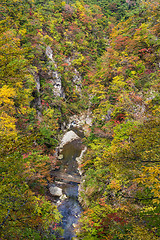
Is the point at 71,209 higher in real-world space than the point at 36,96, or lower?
lower

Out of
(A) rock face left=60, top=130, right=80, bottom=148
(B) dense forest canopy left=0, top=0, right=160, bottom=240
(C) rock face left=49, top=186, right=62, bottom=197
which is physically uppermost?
(B) dense forest canopy left=0, top=0, right=160, bottom=240

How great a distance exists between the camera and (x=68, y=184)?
40.7 ft

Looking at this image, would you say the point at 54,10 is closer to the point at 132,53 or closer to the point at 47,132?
the point at 132,53

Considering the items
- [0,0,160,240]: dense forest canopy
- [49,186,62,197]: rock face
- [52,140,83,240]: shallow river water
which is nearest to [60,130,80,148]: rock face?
[52,140,83,240]: shallow river water

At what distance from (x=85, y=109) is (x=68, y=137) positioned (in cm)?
697

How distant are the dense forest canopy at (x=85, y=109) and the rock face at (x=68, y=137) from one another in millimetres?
756

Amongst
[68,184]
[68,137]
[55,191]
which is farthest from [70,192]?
[68,137]

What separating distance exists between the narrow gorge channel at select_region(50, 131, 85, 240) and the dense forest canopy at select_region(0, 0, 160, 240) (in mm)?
828

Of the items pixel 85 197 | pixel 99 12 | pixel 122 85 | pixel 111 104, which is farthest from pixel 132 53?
pixel 99 12

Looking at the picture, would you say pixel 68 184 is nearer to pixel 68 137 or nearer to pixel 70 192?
pixel 70 192

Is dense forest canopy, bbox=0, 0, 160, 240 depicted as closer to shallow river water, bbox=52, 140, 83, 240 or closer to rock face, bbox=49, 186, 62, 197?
shallow river water, bbox=52, 140, 83, 240

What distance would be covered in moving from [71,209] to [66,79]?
1717cm

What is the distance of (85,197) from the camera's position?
1030 cm

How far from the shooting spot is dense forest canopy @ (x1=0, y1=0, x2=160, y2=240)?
367cm
